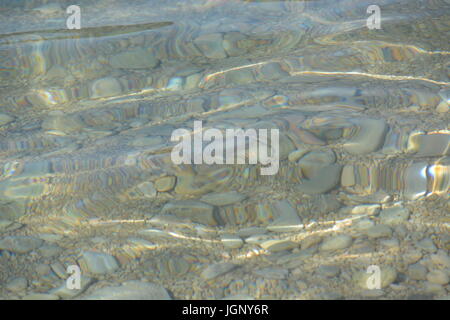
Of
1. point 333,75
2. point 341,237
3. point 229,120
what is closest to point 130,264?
point 341,237

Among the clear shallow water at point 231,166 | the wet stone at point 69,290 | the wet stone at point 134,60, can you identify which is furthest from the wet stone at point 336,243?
the wet stone at point 134,60

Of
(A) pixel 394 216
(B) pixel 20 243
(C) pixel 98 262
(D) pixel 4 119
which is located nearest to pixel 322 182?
(A) pixel 394 216

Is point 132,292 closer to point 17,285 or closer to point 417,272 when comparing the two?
point 17,285

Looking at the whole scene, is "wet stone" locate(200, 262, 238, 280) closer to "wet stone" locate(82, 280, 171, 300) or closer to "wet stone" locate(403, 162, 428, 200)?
"wet stone" locate(82, 280, 171, 300)

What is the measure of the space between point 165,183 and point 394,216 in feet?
3.32

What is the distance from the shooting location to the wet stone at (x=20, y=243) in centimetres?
186

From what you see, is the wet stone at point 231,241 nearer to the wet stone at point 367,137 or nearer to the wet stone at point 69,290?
the wet stone at point 69,290

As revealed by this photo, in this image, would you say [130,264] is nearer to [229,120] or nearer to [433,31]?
[229,120]

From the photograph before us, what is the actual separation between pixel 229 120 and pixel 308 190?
0.65 metres

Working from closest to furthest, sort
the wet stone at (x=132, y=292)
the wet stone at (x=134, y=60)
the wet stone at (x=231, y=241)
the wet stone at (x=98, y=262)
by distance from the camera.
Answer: the wet stone at (x=132, y=292) → the wet stone at (x=98, y=262) → the wet stone at (x=231, y=241) → the wet stone at (x=134, y=60)

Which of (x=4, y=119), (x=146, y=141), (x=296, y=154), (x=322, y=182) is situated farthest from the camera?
(x=4, y=119)

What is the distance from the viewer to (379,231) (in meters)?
1.91

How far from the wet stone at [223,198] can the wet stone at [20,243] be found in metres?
0.71

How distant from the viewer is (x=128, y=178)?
86.4 inches
